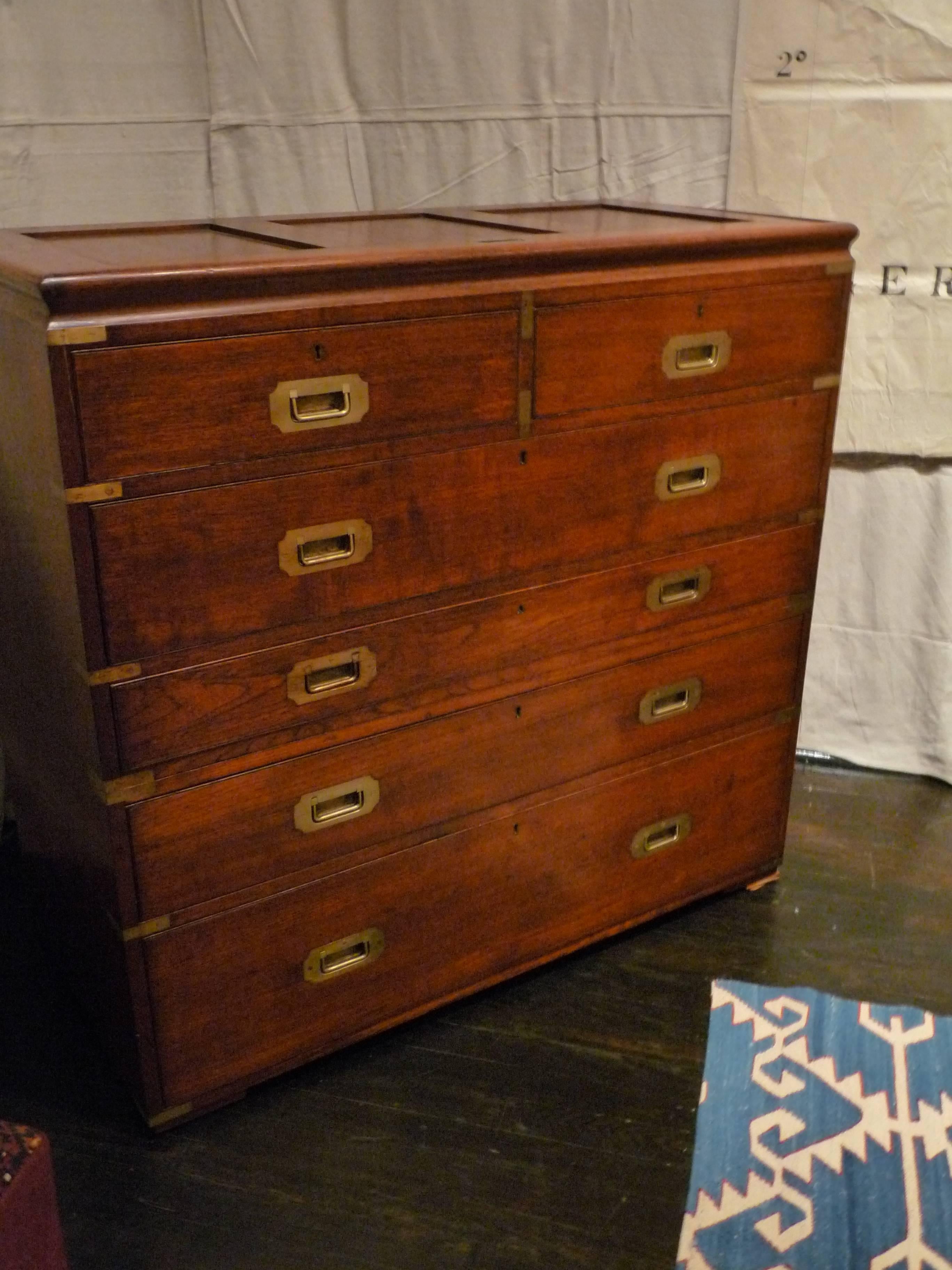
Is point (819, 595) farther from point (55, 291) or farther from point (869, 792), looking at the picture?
point (55, 291)

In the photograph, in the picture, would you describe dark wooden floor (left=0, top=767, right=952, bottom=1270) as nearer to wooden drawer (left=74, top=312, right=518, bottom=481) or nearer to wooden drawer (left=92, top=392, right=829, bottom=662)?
wooden drawer (left=92, top=392, right=829, bottom=662)

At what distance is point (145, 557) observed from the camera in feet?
4.37

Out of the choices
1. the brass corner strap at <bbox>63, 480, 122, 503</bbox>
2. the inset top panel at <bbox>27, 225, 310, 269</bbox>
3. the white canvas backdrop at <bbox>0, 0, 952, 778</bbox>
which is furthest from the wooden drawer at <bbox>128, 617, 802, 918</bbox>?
the white canvas backdrop at <bbox>0, 0, 952, 778</bbox>

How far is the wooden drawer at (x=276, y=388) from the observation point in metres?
1.27

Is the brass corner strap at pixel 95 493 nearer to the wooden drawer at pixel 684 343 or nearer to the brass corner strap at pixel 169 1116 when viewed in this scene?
the wooden drawer at pixel 684 343

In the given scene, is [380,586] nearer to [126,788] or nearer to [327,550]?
[327,550]

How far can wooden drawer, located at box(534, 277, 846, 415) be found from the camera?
156 centimetres

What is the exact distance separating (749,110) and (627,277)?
0.79m

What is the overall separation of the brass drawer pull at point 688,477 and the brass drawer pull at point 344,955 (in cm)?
72

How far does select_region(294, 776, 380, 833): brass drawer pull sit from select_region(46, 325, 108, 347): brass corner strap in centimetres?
61

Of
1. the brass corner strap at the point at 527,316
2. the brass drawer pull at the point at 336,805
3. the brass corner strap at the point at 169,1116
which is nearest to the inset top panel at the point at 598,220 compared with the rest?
the brass corner strap at the point at 527,316

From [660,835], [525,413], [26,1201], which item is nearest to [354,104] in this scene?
[525,413]

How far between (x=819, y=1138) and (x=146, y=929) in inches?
35.6

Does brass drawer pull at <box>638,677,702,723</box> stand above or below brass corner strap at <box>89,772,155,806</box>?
below
